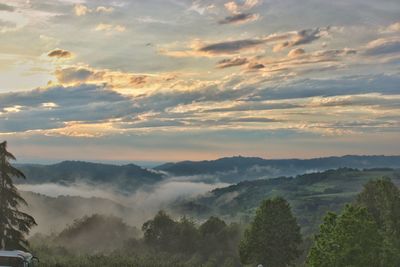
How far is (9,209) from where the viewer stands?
4988 centimetres

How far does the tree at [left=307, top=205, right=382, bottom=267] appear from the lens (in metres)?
51.2

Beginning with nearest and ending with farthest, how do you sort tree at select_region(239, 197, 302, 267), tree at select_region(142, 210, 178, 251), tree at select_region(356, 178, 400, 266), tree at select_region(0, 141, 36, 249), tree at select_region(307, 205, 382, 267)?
1. tree at select_region(0, 141, 36, 249)
2. tree at select_region(307, 205, 382, 267)
3. tree at select_region(356, 178, 400, 266)
4. tree at select_region(239, 197, 302, 267)
5. tree at select_region(142, 210, 178, 251)

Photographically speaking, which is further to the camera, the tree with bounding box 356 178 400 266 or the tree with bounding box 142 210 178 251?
the tree with bounding box 142 210 178 251

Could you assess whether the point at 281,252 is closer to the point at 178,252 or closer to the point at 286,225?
the point at 286,225

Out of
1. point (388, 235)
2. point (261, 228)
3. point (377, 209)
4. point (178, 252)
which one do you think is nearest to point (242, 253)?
point (261, 228)

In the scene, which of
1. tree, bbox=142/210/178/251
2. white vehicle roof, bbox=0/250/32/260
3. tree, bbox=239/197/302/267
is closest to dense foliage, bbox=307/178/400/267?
tree, bbox=239/197/302/267

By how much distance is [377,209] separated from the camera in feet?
216

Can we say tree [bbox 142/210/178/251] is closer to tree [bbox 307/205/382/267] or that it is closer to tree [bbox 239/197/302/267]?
tree [bbox 239/197/302/267]

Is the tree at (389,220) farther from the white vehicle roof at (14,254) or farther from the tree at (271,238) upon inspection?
the white vehicle roof at (14,254)

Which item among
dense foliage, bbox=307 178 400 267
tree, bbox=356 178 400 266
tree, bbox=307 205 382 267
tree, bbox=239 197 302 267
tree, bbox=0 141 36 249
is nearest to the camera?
tree, bbox=0 141 36 249

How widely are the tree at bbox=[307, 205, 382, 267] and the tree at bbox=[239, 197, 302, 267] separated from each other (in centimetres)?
2249

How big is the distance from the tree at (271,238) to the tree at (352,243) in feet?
73.8

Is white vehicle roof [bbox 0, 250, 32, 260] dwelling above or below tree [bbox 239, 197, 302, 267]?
above

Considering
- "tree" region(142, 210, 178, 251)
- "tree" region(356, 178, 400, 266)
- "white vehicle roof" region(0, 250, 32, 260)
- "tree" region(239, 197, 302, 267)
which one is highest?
"tree" region(356, 178, 400, 266)
